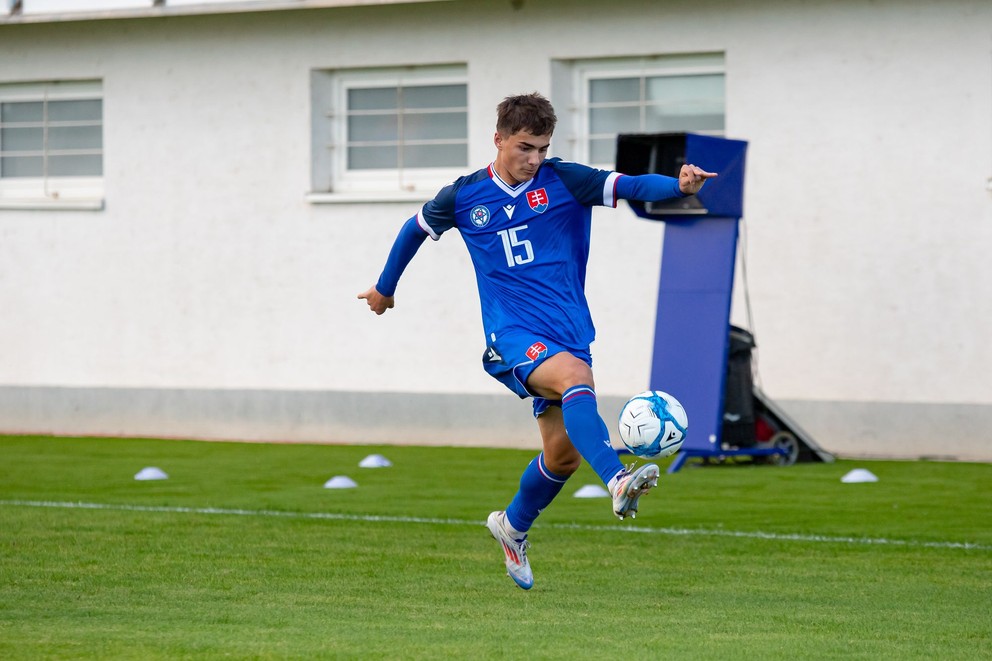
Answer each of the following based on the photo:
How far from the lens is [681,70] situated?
627 inches

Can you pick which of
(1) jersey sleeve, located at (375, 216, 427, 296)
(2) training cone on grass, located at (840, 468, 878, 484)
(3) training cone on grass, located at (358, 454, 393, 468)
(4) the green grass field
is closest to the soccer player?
(1) jersey sleeve, located at (375, 216, 427, 296)

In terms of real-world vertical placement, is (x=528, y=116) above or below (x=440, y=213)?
above

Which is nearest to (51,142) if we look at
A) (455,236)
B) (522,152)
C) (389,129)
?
(389,129)

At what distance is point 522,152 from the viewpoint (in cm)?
688

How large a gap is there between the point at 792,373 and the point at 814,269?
3.20ft

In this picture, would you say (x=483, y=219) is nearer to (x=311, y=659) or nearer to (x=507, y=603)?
(x=507, y=603)

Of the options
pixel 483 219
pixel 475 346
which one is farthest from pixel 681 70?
pixel 483 219

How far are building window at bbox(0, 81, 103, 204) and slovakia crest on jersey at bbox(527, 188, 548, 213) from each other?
12171 mm

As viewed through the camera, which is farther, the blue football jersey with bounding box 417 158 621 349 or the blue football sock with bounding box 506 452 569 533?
the blue football sock with bounding box 506 452 569 533

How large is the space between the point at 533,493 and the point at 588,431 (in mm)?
846

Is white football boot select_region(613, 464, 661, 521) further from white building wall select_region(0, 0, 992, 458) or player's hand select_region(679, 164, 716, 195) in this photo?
white building wall select_region(0, 0, 992, 458)

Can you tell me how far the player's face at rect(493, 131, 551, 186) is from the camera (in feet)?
22.5

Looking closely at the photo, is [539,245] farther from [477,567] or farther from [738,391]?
[738,391]

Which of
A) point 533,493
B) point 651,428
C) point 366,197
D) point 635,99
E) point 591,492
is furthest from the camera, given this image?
point 366,197
